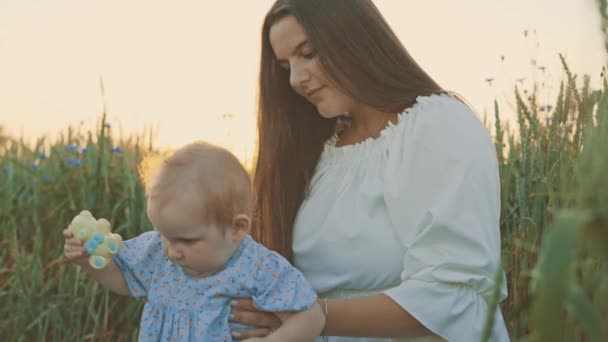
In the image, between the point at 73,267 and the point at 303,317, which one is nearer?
the point at 303,317

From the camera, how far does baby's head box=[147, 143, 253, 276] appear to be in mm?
1769

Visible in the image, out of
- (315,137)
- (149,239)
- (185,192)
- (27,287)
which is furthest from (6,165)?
(185,192)

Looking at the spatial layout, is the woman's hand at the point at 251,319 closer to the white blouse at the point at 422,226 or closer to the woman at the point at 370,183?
the woman at the point at 370,183

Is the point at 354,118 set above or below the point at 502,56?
below

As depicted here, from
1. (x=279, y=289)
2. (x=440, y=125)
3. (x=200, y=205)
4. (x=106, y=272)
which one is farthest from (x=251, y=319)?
(x=440, y=125)

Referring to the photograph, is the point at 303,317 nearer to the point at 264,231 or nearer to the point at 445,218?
the point at 445,218

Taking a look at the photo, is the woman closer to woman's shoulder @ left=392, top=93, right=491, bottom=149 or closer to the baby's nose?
woman's shoulder @ left=392, top=93, right=491, bottom=149

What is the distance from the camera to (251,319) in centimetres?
190

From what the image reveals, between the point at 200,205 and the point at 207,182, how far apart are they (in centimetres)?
6

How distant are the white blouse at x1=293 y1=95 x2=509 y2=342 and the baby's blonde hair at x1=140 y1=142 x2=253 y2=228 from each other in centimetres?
48

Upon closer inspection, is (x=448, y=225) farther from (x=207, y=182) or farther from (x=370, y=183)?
(x=207, y=182)

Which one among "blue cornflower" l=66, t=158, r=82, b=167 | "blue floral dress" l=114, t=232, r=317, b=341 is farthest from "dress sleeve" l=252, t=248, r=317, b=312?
"blue cornflower" l=66, t=158, r=82, b=167

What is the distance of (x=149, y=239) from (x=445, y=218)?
2.69 ft

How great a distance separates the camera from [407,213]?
211cm
